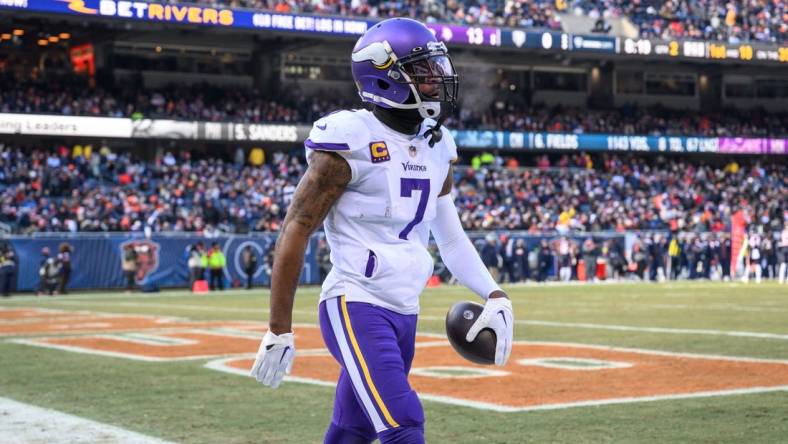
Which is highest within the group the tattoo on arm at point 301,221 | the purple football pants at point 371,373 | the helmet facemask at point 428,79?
the helmet facemask at point 428,79

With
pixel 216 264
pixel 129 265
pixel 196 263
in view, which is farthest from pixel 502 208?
pixel 129 265

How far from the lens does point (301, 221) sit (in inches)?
154

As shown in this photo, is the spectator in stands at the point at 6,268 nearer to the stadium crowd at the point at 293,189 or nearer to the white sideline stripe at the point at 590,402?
the stadium crowd at the point at 293,189

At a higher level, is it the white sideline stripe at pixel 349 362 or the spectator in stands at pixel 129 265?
Answer: the white sideline stripe at pixel 349 362

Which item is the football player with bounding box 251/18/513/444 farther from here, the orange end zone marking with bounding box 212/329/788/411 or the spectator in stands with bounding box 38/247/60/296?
the spectator in stands with bounding box 38/247/60/296

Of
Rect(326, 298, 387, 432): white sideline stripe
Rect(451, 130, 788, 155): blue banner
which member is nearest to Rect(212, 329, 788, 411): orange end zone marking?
Rect(326, 298, 387, 432): white sideline stripe

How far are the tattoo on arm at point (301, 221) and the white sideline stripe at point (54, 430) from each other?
3.00 meters

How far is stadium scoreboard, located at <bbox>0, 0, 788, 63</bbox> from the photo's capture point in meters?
34.4

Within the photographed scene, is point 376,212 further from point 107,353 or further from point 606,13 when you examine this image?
point 606,13

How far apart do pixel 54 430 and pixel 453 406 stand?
8.49ft

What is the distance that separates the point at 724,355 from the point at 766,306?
852 cm

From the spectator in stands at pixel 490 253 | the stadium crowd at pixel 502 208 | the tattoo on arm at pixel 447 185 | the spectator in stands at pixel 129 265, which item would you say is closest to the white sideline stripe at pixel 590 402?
the tattoo on arm at pixel 447 185

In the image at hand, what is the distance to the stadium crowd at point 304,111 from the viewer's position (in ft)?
119

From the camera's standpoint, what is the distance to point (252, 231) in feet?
105
